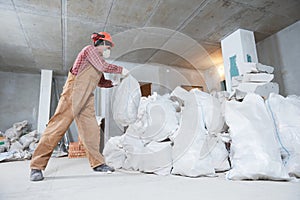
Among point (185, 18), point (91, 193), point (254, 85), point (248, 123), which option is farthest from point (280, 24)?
point (91, 193)

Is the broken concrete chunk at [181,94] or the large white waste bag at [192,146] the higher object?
the broken concrete chunk at [181,94]

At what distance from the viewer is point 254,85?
61.9 inches

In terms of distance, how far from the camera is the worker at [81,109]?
1.43 m

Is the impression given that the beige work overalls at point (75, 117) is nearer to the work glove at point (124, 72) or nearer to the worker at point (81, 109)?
the worker at point (81, 109)

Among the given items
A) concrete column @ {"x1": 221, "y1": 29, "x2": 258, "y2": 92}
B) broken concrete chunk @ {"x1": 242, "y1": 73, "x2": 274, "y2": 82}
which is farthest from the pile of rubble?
concrete column @ {"x1": 221, "y1": 29, "x2": 258, "y2": 92}

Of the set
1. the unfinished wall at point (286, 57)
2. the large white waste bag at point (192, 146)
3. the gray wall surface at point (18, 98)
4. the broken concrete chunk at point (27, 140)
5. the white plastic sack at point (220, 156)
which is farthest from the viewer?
the gray wall surface at point (18, 98)

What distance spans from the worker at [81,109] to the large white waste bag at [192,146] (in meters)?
0.62

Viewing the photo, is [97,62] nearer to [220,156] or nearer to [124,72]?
[124,72]

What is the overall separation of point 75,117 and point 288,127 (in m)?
1.54

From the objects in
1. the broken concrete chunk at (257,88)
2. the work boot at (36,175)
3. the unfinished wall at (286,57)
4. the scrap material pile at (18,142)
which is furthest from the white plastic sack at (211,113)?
the scrap material pile at (18,142)

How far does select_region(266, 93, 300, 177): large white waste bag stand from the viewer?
1.12 meters

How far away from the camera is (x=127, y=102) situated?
1.64m

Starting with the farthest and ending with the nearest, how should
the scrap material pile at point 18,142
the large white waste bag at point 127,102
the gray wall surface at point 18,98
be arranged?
1. the gray wall surface at point 18,98
2. the scrap material pile at point 18,142
3. the large white waste bag at point 127,102

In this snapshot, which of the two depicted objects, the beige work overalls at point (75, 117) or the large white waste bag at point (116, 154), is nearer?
the beige work overalls at point (75, 117)
